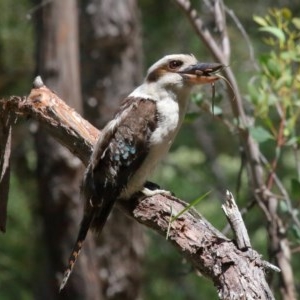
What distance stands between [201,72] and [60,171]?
244 centimetres

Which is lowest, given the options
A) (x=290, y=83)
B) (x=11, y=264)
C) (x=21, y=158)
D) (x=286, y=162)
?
(x=286, y=162)

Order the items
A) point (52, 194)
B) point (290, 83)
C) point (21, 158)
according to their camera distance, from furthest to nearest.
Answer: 1. point (21, 158)
2. point (52, 194)
3. point (290, 83)

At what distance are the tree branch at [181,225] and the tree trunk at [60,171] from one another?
208 cm

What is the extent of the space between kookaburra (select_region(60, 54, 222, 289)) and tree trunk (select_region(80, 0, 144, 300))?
2.48 meters

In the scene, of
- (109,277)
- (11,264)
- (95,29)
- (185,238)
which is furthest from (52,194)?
(185,238)

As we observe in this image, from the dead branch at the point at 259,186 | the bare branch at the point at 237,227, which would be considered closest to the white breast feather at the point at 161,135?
the dead branch at the point at 259,186

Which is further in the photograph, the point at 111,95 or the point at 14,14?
the point at 14,14

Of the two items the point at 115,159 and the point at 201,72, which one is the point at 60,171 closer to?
the point at 115,159

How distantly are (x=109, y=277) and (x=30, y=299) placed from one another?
1329 mm

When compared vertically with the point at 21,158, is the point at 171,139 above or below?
above

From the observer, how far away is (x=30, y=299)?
7.19m

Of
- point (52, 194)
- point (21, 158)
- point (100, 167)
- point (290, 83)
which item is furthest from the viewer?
point (21, 158)

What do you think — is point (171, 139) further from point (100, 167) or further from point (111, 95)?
point (111, 95)

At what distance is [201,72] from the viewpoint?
3.40 m
